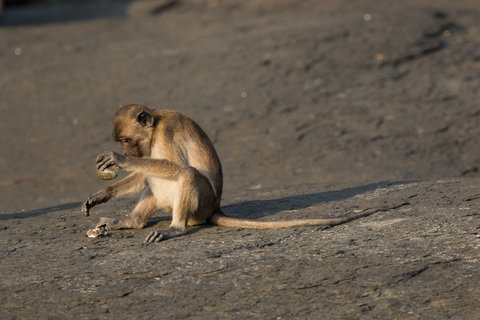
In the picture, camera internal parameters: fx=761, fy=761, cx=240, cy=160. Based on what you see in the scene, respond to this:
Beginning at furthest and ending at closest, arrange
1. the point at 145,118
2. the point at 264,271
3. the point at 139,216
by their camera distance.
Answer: the point at 139,216
the point at 145,118
the point at 264,271

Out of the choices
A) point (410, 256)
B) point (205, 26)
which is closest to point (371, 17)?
point (205, 26)

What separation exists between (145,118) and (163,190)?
2.01ft

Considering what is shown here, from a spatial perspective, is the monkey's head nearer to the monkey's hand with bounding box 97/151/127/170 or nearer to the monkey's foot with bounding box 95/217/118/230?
the monkey's hand with bounding box 97/151/127/170

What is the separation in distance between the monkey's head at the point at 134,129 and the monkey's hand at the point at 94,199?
1.44ft

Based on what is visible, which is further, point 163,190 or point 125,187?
point 125,187

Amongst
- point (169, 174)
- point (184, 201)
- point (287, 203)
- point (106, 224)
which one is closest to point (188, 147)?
point (169, 174)

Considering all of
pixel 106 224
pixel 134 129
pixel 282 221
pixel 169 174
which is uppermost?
pixel 134 129

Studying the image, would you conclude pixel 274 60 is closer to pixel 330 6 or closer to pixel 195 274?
pixel 330 6

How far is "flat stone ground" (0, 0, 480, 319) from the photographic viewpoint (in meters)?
4.93

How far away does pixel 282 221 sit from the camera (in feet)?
19.6

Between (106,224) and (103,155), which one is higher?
(103,155)

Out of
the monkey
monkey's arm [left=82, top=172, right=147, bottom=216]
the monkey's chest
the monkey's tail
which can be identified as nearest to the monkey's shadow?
the monkey's tail

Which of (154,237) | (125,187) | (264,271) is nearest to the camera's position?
(264,271)

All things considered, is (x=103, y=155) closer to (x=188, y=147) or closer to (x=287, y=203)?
(x=188, y=147)
